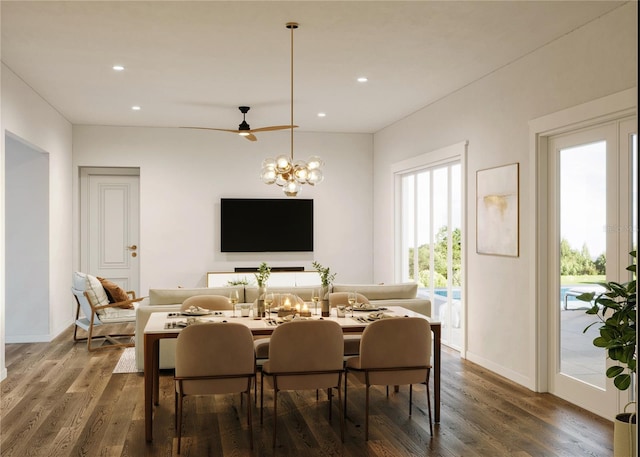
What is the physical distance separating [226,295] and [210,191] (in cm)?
412

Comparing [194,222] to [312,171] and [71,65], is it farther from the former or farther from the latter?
[312,171]

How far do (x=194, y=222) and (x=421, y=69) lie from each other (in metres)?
4.81

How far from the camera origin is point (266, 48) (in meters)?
5.15

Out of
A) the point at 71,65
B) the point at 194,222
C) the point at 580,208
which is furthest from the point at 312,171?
the point at 194,222

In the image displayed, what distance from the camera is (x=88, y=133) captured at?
9.03 metres

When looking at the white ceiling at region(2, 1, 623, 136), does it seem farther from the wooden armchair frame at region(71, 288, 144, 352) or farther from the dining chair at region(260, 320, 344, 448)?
the wooden armchair frame at region(71, 288, 144, 352)

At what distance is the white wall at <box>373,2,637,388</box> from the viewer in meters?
4.27

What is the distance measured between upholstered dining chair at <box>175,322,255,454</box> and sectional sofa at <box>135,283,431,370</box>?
1774mm

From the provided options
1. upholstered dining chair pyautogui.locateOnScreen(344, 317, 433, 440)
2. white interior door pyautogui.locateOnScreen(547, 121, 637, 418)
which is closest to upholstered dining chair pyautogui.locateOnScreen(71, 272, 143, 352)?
upholstered dining chair pyautogui.locateOnScreen(344, 317, 433, 440)

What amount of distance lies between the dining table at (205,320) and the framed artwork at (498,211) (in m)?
1.43

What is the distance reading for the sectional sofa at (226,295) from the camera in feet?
18.2

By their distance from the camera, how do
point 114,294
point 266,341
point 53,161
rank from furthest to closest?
point 53,161, point 114,294, point 266,341

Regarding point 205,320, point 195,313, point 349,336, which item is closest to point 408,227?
point 349,336

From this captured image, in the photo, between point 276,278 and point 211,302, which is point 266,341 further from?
point 276,278
